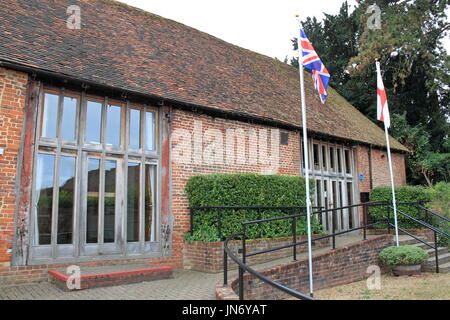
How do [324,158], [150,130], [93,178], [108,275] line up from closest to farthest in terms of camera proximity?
[108,275], [93,178], [150,130], [324,158]

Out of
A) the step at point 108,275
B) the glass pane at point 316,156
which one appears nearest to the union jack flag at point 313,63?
the step at point 108,275

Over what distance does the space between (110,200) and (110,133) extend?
151 centimetres

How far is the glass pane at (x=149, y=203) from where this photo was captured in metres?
9.09

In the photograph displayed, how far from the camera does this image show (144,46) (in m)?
11.7

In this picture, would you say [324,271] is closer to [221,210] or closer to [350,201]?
[221,210]

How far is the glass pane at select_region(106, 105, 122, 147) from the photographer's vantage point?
873 cm

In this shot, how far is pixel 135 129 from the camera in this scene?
9234 millimetres

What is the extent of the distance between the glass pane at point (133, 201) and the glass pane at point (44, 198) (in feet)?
5.67

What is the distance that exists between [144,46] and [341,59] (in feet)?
67.8

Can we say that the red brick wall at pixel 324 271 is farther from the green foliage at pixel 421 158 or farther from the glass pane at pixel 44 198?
the green foliage at pixel 421 158

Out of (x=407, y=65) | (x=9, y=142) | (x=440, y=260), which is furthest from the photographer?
(x=407, y=65)

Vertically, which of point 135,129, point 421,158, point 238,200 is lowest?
point 238,200

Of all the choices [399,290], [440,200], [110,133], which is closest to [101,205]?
[110,133]

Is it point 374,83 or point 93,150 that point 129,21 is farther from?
point 374,83
